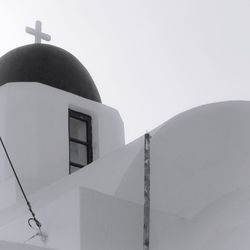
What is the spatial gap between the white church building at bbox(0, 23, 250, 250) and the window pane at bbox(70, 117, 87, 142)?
55 millimetres

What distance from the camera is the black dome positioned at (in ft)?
33.2

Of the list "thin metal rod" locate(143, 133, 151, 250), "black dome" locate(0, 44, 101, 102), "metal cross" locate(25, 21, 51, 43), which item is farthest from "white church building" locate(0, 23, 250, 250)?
"metal cross" locate(25, 21, 51, 43)

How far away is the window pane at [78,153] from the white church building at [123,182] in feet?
0.07

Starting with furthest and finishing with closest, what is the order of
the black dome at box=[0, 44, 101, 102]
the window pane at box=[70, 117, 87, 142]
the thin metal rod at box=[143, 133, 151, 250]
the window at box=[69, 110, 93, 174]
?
the black dome at box=[0, 44, 101, 102] < the window pane at box=[70, 117, 87, 142] < the window at box=[69, 110, 93, 174] < the thin metal rod at box=[143, 133, 151, 250]

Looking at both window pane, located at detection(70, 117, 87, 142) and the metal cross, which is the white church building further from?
the metal cross

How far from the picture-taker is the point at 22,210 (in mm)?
7906

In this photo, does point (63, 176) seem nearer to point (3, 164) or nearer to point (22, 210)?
point (3, 164)

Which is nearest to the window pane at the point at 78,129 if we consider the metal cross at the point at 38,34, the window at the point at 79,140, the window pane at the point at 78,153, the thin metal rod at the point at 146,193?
the window at the point at 79,140

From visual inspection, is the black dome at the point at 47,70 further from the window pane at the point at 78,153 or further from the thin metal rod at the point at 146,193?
the thin metal rod at the point at 146,193

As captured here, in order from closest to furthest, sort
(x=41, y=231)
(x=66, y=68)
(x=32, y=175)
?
(x=41, y=231) < (x=32, y=175) < (x=66, y=68)

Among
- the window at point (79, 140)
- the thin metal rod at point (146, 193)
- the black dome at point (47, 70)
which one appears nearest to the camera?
the thin metal rod at point (146, 193)

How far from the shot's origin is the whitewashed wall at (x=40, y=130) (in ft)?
29.8

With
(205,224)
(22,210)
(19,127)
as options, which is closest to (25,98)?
(19,127)

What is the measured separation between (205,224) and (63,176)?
261cm
